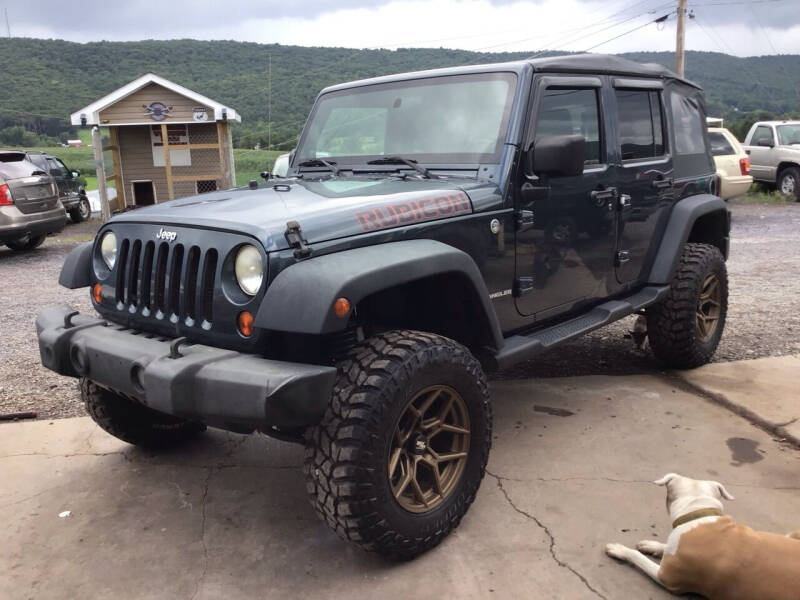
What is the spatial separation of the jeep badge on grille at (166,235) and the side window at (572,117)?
1.79 meters

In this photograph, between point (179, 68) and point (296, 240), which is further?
point (179, 68)

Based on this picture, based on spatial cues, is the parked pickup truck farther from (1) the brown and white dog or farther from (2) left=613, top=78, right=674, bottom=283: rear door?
(1) the brown and white dog

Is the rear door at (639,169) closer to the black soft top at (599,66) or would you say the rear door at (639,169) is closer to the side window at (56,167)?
the black soft top at (599,66)

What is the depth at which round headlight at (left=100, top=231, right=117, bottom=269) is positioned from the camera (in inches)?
126

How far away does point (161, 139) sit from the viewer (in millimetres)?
16906

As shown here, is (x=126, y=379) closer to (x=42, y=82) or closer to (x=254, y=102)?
(x=254, y=102)

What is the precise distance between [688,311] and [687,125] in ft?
Answer: 4.32

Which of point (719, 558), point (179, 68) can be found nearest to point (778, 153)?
point (719, 558)

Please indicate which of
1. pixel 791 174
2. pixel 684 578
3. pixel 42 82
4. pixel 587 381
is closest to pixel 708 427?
pixel 587 381

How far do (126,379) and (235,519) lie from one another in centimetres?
90

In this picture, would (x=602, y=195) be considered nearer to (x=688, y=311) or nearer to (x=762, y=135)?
(x=688, y=311)

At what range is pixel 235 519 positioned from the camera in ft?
10.4

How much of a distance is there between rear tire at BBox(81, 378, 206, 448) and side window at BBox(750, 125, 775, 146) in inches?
630

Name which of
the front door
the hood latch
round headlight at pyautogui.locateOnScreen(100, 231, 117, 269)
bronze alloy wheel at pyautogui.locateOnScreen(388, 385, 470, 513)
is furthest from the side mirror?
round headlight at pyautogui.locateOnScreen(100, 231, 117, 269)
